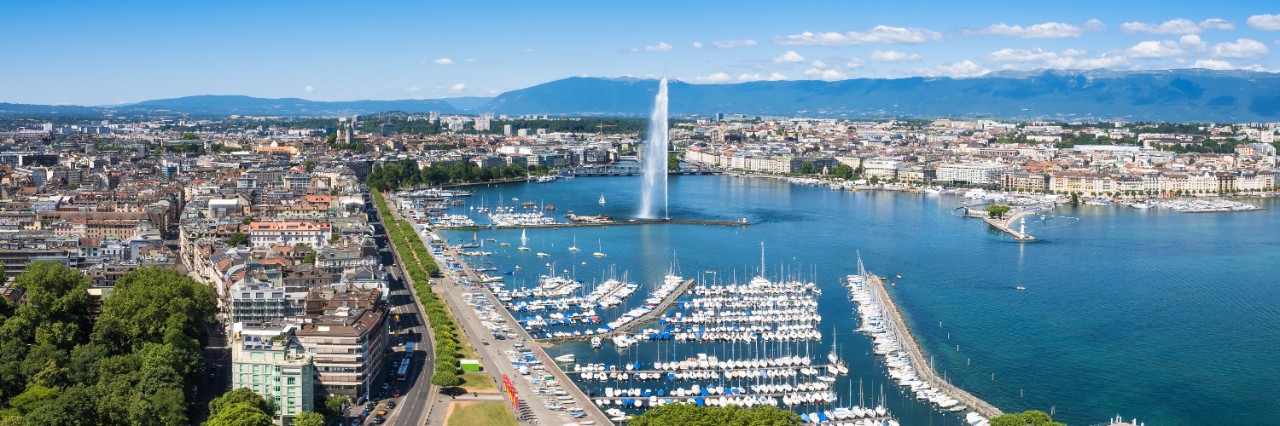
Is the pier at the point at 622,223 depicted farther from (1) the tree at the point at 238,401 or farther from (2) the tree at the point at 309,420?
(2) the tree at the point at 309,420

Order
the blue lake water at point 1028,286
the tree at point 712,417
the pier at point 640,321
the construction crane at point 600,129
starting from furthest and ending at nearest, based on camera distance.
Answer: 1. the construction crane at point 600,129
2. the pier at point 640,321
3. the blue lake water at point 1028,286
4. the tree at point 712,417

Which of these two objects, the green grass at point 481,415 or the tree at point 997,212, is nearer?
the green grass at point 481,415

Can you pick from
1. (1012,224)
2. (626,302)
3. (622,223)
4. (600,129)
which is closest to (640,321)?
(626,302)

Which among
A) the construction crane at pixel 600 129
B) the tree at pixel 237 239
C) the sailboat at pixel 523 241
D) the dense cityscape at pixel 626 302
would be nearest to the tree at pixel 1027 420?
the dense cityscape at pixel 626 302

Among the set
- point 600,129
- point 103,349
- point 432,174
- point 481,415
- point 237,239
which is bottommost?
point 481,415

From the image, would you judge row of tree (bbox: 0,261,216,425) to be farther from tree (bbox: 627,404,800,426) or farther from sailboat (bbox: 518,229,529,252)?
sailboat (bbox: 518,229,529,252)

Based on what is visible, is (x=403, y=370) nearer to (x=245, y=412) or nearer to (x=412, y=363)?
(x=412, y=363)
